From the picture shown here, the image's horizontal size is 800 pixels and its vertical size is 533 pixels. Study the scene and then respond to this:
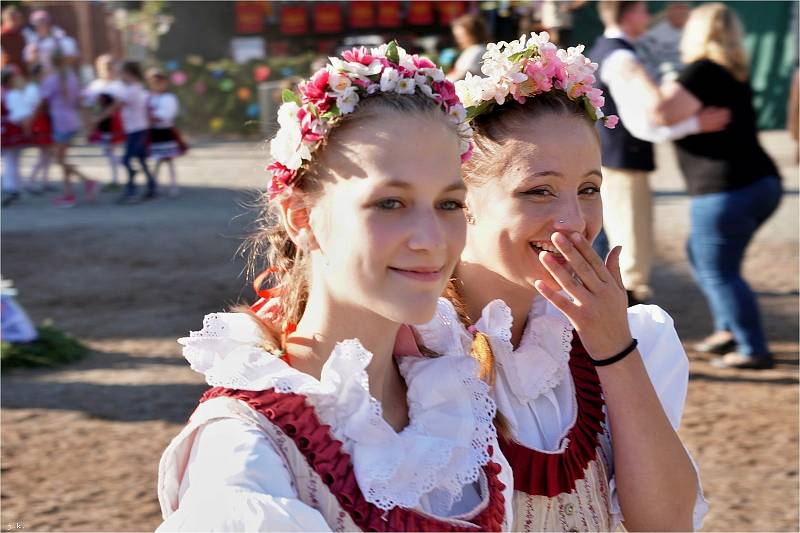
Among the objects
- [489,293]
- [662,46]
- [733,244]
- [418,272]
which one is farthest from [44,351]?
[662,46]

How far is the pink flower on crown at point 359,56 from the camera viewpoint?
5.58 feet

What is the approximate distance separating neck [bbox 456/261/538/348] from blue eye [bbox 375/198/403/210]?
0.51m

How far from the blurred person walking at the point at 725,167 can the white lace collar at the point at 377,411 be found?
12.8 feet

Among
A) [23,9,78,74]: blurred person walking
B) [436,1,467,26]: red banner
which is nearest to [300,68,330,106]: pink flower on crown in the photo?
[23,9,78,74]: blurred person walking

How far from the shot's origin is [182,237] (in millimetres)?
9219

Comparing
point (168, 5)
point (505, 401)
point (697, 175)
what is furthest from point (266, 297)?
point (168, 5)

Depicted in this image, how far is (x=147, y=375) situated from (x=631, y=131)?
2.91m

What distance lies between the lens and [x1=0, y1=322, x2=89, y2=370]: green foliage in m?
5.76

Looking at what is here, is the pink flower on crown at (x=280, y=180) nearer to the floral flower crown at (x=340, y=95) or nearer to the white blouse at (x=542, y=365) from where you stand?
the floral flower crown at (x=340, y=95)

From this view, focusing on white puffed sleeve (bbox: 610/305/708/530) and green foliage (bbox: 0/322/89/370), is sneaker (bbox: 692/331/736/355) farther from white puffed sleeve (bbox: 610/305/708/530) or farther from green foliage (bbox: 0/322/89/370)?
white puffed sleeve (bbox: 610/305/708/530)

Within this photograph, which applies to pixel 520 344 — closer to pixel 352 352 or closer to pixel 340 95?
pixel 352 352

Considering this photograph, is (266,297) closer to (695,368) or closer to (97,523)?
(97,523)

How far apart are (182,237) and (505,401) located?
24.9ft

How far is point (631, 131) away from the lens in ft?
18.0
